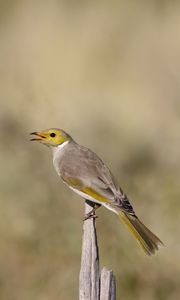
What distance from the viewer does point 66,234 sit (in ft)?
29.6

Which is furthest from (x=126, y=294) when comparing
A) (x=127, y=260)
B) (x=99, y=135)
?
(x=99, y=135)

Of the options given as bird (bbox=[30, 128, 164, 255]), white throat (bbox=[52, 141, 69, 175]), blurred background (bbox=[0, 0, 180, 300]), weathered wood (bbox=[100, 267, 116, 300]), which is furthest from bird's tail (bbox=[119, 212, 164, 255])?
blurred background (bbox=[0, 0, 180, 300])

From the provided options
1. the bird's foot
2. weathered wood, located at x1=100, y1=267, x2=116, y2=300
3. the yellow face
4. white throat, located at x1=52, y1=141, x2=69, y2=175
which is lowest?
weathered wood, located at x1=100, y1=267, x2=116, y2=300

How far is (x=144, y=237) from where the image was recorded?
6.52m

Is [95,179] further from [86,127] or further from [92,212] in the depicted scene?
[86,127]

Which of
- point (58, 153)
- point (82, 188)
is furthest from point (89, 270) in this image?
point (58, 153)

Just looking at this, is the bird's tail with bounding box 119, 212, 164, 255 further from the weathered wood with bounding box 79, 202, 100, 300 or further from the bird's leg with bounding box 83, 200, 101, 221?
the weathered wood with bounding box 79, 202, 100, 300

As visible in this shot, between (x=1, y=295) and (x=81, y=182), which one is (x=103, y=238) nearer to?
(x=1, y=295)

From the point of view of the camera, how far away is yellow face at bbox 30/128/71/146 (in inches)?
283

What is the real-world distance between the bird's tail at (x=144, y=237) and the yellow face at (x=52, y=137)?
718 mm

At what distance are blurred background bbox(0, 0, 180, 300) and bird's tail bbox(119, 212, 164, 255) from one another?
1755 millimetres

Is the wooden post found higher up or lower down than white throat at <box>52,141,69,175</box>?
lower down

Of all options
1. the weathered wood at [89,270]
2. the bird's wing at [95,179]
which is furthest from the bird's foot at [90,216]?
the bird's wing at [95,179]

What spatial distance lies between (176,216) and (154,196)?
0.92m
